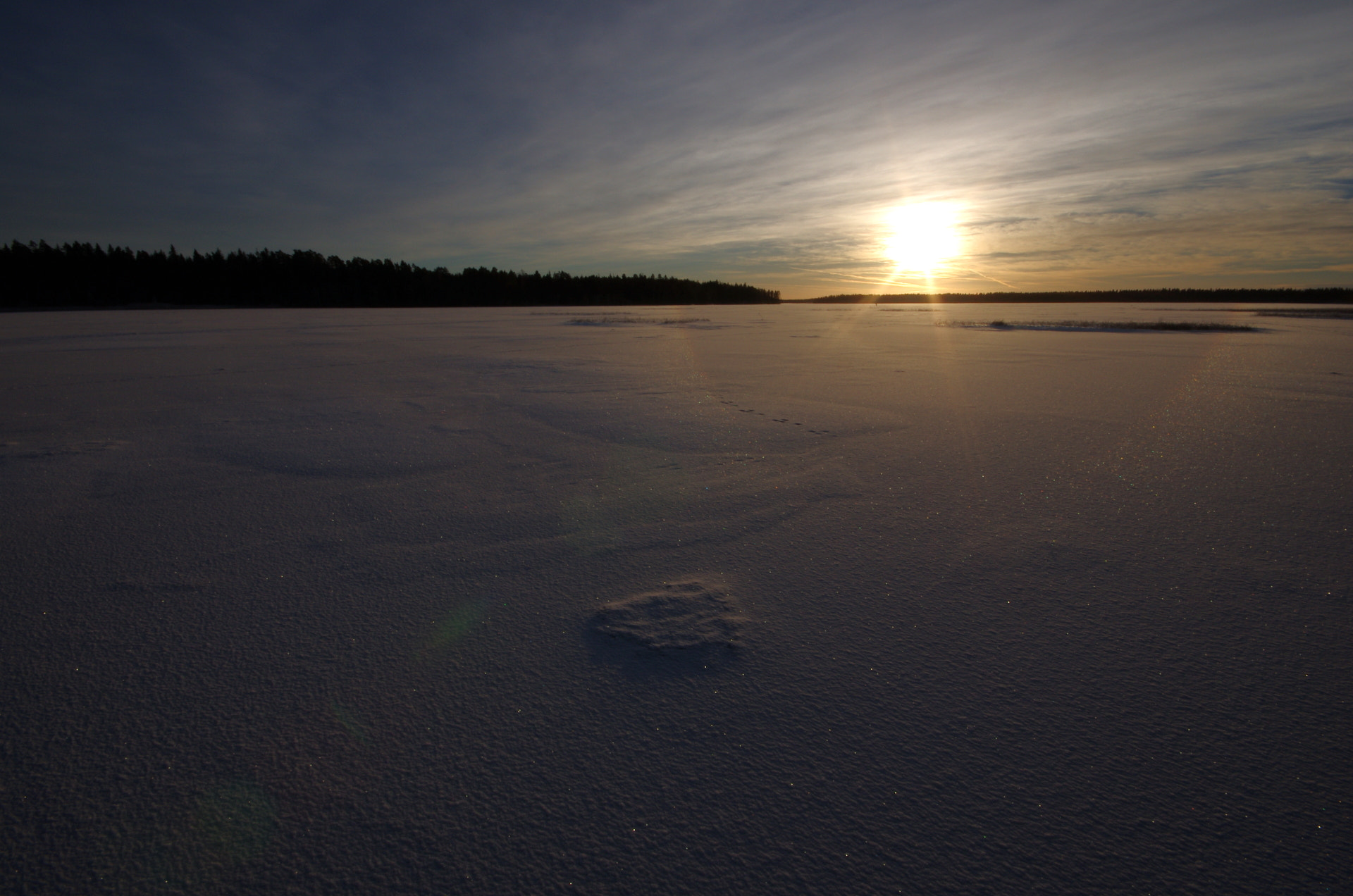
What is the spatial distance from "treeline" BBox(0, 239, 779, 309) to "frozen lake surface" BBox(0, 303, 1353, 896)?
52927mm

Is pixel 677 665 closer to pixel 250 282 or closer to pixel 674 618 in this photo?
pixel 674 618

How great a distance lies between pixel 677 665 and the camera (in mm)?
1562

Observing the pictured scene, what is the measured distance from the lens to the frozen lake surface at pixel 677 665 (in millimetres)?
1036

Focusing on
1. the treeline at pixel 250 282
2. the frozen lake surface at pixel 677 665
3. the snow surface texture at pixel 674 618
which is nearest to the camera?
the frozen lake surface at pixel 677 665

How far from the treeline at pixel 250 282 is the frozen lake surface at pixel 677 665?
52927mm

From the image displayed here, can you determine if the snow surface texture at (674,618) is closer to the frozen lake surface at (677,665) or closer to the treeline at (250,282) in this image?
the frozen lake surface at (677,665)

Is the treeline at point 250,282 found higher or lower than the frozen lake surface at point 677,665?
higher

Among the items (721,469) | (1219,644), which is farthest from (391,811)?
(721,469)

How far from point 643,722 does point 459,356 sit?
8.47 metres

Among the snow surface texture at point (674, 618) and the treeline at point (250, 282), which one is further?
the treeline at point (250, 282)

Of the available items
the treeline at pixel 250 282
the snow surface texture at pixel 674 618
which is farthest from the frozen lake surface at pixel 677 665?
the treeline at pixel 250 282

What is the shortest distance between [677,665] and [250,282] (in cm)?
6168

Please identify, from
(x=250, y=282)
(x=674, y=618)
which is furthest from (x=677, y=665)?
(x=250, y=282)

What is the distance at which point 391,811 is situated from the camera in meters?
1.11
